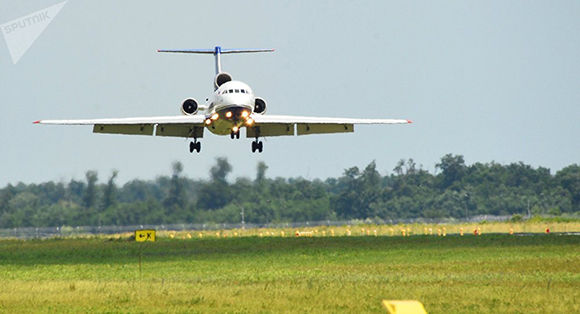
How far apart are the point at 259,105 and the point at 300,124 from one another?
248 cm

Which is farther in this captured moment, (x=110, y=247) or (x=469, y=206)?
(x=469, y=206)

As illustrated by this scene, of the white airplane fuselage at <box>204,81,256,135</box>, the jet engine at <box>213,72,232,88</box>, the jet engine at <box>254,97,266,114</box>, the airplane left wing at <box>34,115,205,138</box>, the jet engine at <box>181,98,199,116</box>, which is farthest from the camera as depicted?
the jet engine at <box>213,72,232,88</box>

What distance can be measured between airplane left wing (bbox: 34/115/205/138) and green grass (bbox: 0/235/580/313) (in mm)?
6452

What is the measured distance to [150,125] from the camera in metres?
56.9

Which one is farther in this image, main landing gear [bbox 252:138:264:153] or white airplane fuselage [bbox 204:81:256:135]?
main landing gear [bbox 252:138:264:153]

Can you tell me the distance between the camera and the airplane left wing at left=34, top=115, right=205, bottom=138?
5425cm

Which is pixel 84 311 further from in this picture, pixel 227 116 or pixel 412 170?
pixel 412 170

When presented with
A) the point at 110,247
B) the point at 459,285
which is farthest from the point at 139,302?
the point at 110,247

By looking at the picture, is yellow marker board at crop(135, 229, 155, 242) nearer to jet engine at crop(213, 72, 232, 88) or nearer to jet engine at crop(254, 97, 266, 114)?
jet engine at crop(254, 97, 266, 114)

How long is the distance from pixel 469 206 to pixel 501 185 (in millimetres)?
6805

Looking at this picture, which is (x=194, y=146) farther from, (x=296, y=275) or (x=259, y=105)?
(x=296, y=275)

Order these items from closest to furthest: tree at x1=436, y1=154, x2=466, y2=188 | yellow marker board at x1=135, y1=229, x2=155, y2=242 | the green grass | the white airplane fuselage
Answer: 1. the green grass
2. yellow marker board at x1=135, y1=229, x2=155, y2=242
3. the white airplane fuselage
4. tree at x1=436, y1=154, x2=466, y2=188

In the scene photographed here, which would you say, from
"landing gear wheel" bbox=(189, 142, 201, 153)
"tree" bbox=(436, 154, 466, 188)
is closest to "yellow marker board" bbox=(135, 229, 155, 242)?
"landing gear wheel" bbox=(189, 142, 201, 153)

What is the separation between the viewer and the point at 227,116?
168ft
